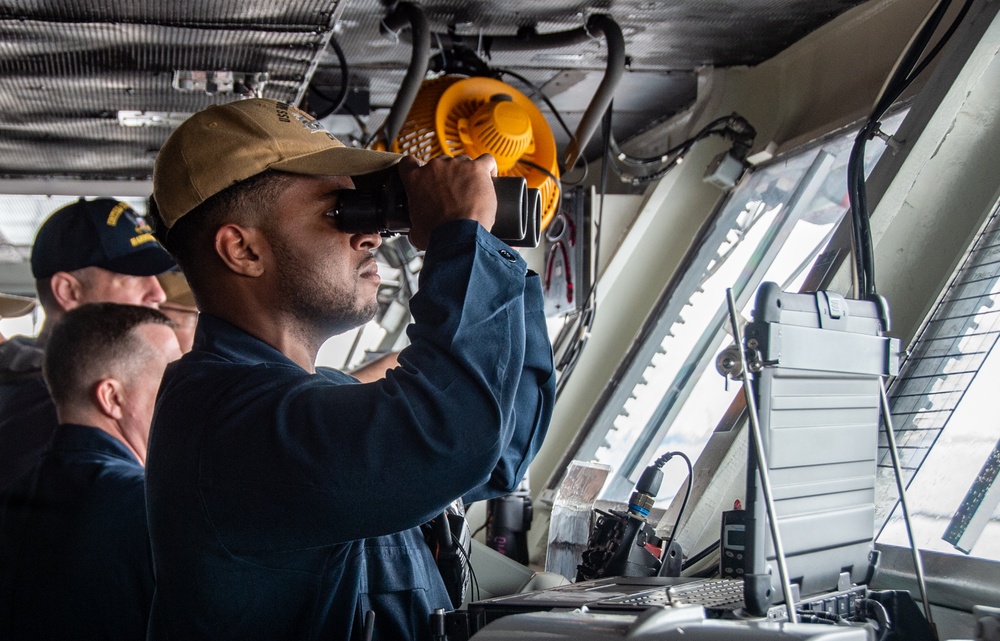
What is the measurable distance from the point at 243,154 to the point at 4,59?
140cm

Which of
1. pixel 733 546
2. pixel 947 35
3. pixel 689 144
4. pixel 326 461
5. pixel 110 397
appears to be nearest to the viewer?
pixel 326 461

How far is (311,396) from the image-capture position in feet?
3.90

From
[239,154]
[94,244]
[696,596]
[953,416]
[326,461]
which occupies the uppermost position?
[94,244]

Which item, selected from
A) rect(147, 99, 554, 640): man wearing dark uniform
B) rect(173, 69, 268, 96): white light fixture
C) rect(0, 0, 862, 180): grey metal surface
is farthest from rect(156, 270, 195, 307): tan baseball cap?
rect(147, 99, 554, 640): man wearing dark uniform

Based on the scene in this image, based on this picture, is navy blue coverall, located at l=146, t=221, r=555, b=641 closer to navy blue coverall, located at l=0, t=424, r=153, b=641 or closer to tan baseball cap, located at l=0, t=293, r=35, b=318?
navy blue coverall, located at l=0, t=424, r=153, b=641

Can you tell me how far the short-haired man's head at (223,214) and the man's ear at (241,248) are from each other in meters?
0.01

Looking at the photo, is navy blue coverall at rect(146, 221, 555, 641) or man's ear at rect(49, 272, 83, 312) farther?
man's ear at rect(49, 272, 83, 312)

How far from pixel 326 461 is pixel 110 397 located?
1.32m

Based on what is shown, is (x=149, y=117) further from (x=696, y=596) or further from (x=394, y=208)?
(x=696, y=596)

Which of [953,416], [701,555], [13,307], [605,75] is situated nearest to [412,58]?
[605,75]

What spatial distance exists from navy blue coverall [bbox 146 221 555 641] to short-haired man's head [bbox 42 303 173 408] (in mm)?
1004

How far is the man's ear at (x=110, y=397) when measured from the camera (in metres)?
2.25

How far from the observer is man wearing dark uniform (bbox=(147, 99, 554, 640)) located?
1146 millimetres

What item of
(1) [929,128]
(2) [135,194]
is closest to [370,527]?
(1) [929,128]
